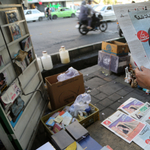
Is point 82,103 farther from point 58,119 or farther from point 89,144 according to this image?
point 89,144

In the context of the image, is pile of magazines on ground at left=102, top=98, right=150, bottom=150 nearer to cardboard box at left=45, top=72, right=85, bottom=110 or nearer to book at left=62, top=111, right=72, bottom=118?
book at left=62, top=111, right=72, bottom=118

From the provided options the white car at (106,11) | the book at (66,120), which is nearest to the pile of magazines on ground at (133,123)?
the book at (66,120)

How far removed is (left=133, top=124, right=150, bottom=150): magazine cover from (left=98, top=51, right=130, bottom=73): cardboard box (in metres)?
1.59

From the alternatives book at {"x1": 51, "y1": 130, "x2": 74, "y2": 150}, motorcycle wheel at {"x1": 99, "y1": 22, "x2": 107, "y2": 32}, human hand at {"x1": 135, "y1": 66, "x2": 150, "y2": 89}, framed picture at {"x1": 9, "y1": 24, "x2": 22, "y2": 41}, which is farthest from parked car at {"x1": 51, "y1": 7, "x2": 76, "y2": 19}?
human hand at {"x1": 135, "y1": 66, "x2": 150, "y2": 89}

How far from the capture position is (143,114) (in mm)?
1797

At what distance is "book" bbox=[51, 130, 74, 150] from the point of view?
1.26m

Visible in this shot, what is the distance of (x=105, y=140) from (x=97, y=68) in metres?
2.29

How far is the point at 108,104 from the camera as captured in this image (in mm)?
2303

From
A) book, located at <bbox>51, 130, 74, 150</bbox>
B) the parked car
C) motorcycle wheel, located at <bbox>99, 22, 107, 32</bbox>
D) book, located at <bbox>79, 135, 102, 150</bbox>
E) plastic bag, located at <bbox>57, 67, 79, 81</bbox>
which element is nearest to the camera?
book, located at <bbox>51, 130, 74, 150</bbox>

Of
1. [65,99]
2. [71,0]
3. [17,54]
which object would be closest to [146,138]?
[65,99]

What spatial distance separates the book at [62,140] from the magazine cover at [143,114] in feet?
3.18

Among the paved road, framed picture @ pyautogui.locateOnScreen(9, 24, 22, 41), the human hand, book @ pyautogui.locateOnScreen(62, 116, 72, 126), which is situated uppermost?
framed picture @ pyautogui.locateOnScreen(9, 24, 22, 41)

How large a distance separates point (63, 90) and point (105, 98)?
84 cm

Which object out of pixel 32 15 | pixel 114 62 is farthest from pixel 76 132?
pixel 32 15
